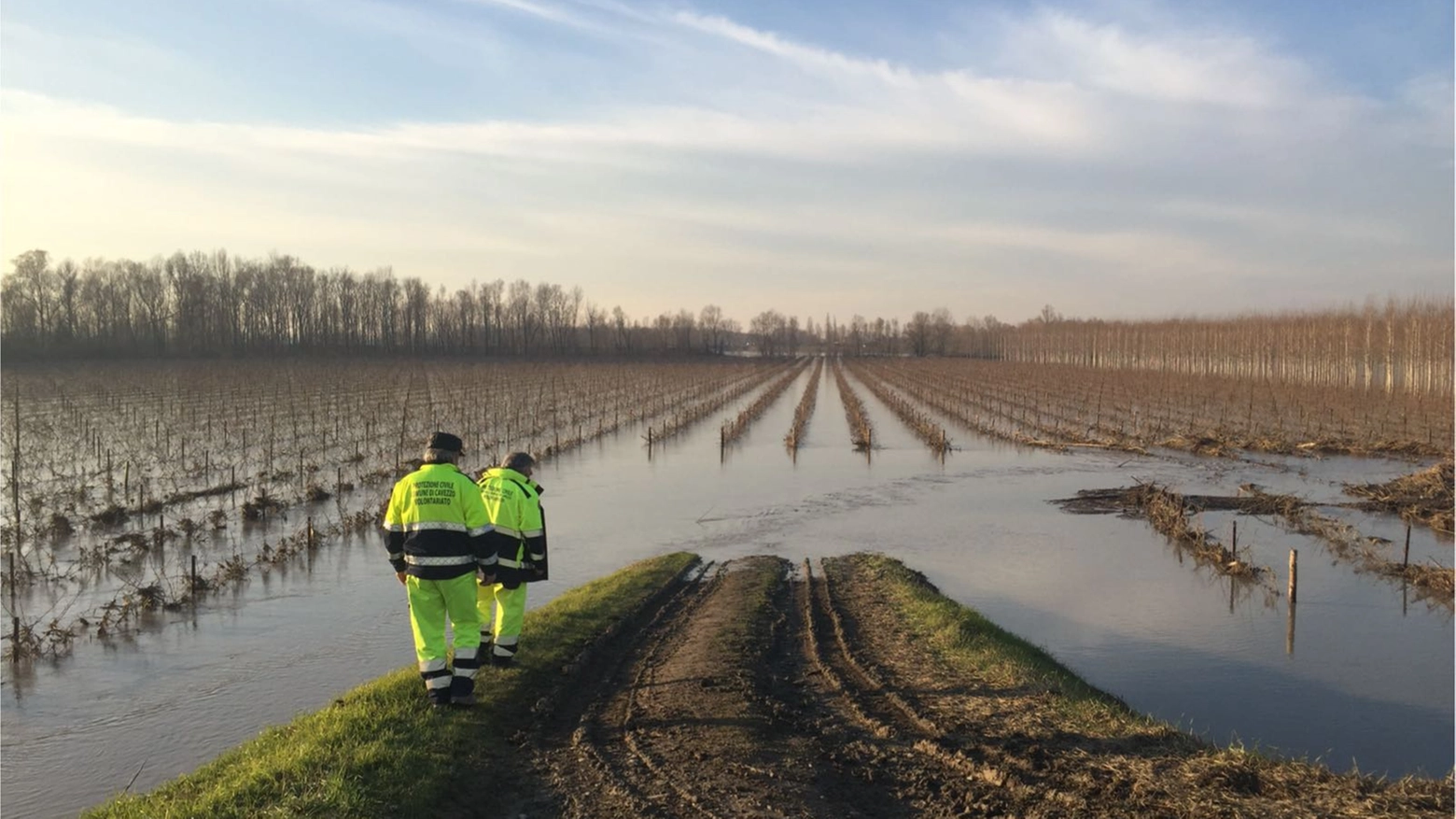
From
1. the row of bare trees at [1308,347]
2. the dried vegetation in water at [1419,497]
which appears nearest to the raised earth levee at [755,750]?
the dried vegetation in water at [1419,497]

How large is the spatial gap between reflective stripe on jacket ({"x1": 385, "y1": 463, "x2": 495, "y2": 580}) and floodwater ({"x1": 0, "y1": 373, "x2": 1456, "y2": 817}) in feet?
8.31

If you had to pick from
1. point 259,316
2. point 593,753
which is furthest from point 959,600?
point 259,316

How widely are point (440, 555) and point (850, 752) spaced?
3.74 meters

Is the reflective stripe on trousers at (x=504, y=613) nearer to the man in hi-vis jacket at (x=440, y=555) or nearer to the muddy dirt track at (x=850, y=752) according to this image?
the muddy dirt track at (x=850, y=752)

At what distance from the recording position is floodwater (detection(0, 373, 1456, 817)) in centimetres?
966

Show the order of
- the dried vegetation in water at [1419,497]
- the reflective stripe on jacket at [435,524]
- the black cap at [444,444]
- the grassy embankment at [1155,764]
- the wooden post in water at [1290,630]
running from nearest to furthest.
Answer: the grassy embankment at [1155,764] < the reflective stripe on jacket at [435,524] < the black cap at [444,444] < the wooden post in water at [1290,630] < the dried vegetation in water at [1419,497]

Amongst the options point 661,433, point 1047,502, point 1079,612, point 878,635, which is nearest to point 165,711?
point 878,635

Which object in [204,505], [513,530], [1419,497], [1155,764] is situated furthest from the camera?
[1419,497]

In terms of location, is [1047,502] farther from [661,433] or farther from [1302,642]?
[661,433]

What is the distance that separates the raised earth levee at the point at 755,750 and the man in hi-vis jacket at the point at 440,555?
1.59 feet

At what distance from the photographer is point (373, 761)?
22.1 ft

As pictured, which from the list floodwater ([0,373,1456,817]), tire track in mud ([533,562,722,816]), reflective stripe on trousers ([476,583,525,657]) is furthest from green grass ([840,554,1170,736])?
reflective stripe on trousers ([476,583,525,657])

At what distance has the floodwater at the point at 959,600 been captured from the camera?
9.66 meters

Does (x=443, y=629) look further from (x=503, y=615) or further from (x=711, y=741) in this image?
(x=711, y=741)
